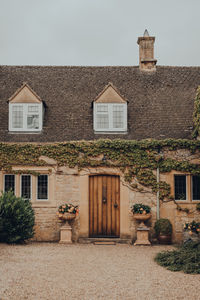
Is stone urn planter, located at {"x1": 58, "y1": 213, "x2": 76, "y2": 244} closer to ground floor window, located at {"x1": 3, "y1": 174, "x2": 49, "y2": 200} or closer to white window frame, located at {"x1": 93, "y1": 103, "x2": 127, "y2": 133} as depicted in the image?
ground floor window, located at {"x1": 3, "y1": 174, "x2": 49, "y2": 200}

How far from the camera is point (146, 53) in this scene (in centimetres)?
1869

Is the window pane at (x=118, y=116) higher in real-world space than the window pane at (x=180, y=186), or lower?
higher

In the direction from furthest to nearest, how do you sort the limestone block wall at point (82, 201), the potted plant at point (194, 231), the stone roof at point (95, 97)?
1. the stone roof at point (95, 97)
2. the limestone block wall at point (82, 201)
3. the potted plant at point (194, 231)

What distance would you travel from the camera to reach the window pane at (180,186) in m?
14.7

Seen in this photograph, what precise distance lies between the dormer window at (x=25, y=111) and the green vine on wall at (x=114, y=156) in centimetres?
131

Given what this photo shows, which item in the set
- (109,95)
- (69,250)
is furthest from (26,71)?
(69,250)

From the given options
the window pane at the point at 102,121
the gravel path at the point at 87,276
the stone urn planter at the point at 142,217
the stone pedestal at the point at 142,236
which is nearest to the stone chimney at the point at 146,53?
the window pane at the point at 102,121

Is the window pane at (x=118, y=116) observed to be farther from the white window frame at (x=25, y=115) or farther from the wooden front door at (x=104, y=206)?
the white window frame at (x=25, y=115)

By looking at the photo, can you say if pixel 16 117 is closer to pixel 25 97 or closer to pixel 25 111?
pixel 25 111

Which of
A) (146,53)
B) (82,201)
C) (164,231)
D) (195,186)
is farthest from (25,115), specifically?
(195,186)

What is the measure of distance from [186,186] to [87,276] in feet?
25.0

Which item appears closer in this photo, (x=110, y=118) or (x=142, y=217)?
(x=142, y=217)

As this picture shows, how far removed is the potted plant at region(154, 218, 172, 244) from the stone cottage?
1.71 feet

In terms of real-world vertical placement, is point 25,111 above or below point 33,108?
below
